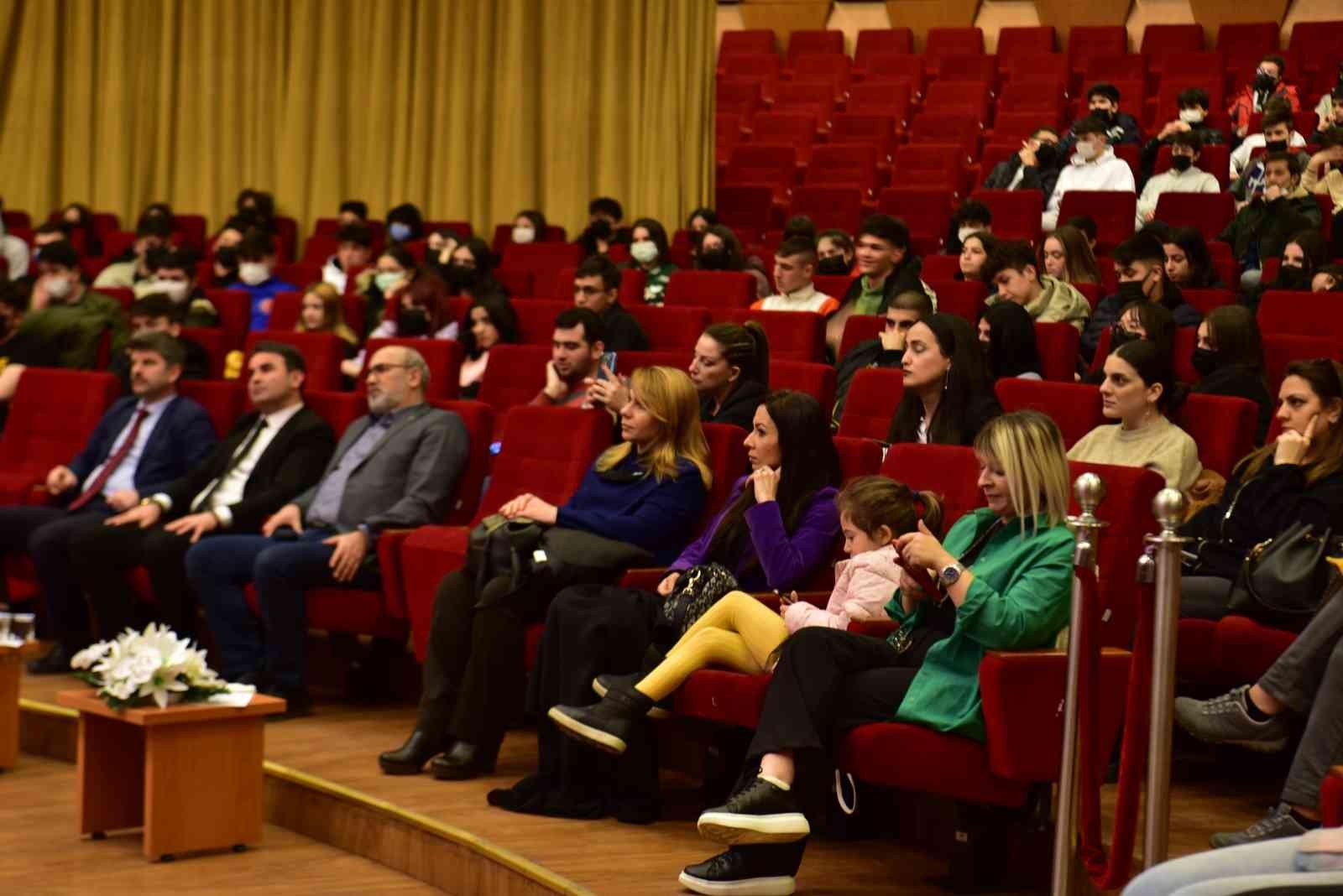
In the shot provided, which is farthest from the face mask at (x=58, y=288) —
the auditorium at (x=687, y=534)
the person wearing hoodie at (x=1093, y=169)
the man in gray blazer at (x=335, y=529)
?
the person wearing hoodie at (x=1093, y=169)

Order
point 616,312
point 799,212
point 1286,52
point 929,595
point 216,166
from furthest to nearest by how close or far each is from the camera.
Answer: point 1286,52
point 216,166
point 799,212
point 616,312
point 929,595

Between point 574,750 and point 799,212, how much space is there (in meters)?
4.47

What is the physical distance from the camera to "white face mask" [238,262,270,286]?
6.64m

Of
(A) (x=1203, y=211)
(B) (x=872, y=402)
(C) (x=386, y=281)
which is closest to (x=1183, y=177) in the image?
(A) (x=1203, y=211)

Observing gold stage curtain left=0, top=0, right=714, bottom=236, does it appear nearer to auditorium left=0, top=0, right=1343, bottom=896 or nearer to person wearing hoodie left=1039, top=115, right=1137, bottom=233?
auditorium left=0, top=0, right=1343, bottom=896

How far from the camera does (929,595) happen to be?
273 centimetres

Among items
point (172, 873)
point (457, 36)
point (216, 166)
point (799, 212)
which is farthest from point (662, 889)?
point (216, 166)

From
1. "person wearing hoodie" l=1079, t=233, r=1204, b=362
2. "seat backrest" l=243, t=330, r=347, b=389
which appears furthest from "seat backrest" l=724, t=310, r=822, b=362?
"seat backrest" l=243, t=330, r=347, b=389

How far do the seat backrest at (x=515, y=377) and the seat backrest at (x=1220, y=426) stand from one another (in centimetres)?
171

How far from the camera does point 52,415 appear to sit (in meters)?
4.91

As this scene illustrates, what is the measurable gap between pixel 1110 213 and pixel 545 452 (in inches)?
119

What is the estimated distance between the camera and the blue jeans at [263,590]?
396cm

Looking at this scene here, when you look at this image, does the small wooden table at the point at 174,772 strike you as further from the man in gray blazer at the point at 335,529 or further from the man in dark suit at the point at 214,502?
the man in dark suit at the point at 214,502

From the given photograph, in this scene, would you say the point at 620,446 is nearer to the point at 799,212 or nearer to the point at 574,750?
the point at 574,750
